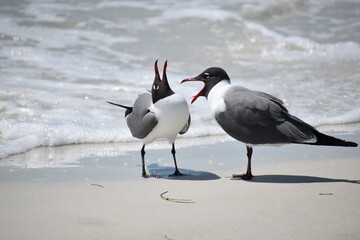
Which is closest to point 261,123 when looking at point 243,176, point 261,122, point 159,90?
point 261,122

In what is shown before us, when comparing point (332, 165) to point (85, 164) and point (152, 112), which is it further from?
point (85, 164)

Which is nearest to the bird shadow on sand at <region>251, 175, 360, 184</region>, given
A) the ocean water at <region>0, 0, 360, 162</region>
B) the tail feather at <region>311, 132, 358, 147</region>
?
the tail feather at <region>311, 132, 358, 147</region>

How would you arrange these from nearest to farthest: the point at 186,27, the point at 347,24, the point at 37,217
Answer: the point at 37,217 → the point at 186,27 → the point at 347,24

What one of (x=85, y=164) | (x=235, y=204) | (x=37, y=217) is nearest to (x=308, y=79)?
(x=85, y=164)

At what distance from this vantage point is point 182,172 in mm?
5234

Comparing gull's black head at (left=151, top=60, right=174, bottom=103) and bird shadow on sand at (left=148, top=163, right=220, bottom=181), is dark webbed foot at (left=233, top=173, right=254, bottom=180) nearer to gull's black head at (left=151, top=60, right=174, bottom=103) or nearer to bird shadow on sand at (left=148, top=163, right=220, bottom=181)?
bird shadow on sand at (left=148, top=163, right=220, bottom=181)

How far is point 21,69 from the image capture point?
31.3ft

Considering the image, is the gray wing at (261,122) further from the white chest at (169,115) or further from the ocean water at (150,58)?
the ocean water at (150,58)

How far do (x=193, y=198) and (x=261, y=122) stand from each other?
1.02 meters

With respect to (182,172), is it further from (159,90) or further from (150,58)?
(150,58)

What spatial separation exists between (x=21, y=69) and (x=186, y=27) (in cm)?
469

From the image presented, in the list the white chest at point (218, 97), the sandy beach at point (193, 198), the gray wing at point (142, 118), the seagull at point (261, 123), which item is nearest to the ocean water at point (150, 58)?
the gray wing at point (142, 118)

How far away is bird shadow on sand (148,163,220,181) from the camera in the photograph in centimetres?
496

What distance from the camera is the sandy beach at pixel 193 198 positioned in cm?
342
